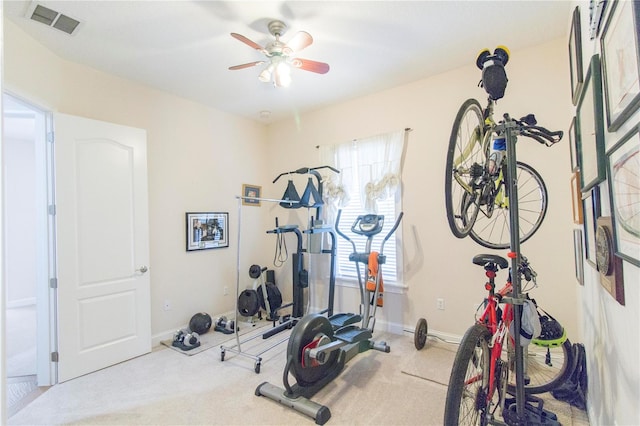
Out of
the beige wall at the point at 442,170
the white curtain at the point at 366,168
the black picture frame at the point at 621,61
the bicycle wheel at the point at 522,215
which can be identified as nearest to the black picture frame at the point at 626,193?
the black picture frame at the point at 621,61

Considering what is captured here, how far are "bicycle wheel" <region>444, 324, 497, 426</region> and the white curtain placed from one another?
7.26 ft

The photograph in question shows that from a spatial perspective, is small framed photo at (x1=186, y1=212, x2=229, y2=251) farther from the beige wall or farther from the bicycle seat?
the bicycle seat

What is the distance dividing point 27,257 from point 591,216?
7.66 m

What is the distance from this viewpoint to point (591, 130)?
1.51m

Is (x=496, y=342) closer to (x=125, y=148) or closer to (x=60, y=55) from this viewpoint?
(x=125, y=148)

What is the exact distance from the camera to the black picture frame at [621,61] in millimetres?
847

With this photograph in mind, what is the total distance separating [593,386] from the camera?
1.89 metres

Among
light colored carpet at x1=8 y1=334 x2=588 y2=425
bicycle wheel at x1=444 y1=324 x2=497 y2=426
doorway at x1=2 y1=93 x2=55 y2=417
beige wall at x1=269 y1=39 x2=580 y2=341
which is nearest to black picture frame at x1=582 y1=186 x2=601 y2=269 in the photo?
bicycle wheel at x1=444 y1=324 x2=497 y2=426

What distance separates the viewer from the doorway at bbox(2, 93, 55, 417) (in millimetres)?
2666

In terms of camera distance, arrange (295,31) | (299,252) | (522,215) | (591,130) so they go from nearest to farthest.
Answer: (591,130)
(295,31)
(522,215)
(299,252)

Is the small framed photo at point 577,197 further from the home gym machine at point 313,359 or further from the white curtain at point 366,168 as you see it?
the home gym machine at point 313,359

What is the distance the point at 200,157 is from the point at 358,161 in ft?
6.92

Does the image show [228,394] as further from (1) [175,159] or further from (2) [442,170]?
(2) [442,170]

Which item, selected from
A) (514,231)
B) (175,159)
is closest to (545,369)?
(514,231)
